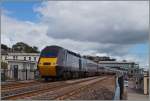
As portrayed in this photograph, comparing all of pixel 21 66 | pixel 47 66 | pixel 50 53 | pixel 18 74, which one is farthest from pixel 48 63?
pixel 21 66

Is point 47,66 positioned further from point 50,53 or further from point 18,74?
point 18,74

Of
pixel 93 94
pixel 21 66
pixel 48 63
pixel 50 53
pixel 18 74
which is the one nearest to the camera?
pixel 93 94

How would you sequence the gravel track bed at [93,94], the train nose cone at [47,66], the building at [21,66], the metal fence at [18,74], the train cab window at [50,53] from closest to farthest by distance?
the gravel track bed at [93,94]
the train nose cone at [47,66]
the train cab window at [50,53]
the metal fence at [18,74]
the building at [21,66]

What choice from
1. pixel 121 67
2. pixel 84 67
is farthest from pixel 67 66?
pixel 121 67

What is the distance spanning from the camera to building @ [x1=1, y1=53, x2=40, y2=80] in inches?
1544

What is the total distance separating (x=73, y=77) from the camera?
138ft

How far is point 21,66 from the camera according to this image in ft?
169

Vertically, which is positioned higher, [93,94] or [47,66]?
[47,66]

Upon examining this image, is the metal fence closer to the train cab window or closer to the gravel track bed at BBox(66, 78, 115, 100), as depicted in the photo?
the train cab window

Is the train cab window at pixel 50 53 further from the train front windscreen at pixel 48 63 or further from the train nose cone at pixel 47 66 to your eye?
the train nose cone at pixel 47 66

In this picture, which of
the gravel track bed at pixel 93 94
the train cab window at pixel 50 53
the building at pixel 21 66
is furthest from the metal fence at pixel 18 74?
the gravel track bed at pixel 93 94

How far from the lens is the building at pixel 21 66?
1544 inches

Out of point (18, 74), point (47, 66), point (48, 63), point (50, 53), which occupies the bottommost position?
point (18, 74)

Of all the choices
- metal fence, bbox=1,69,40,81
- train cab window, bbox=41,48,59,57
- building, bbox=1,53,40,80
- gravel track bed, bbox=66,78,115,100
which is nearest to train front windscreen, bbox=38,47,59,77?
train cab window, bbox=41,48,59,57
